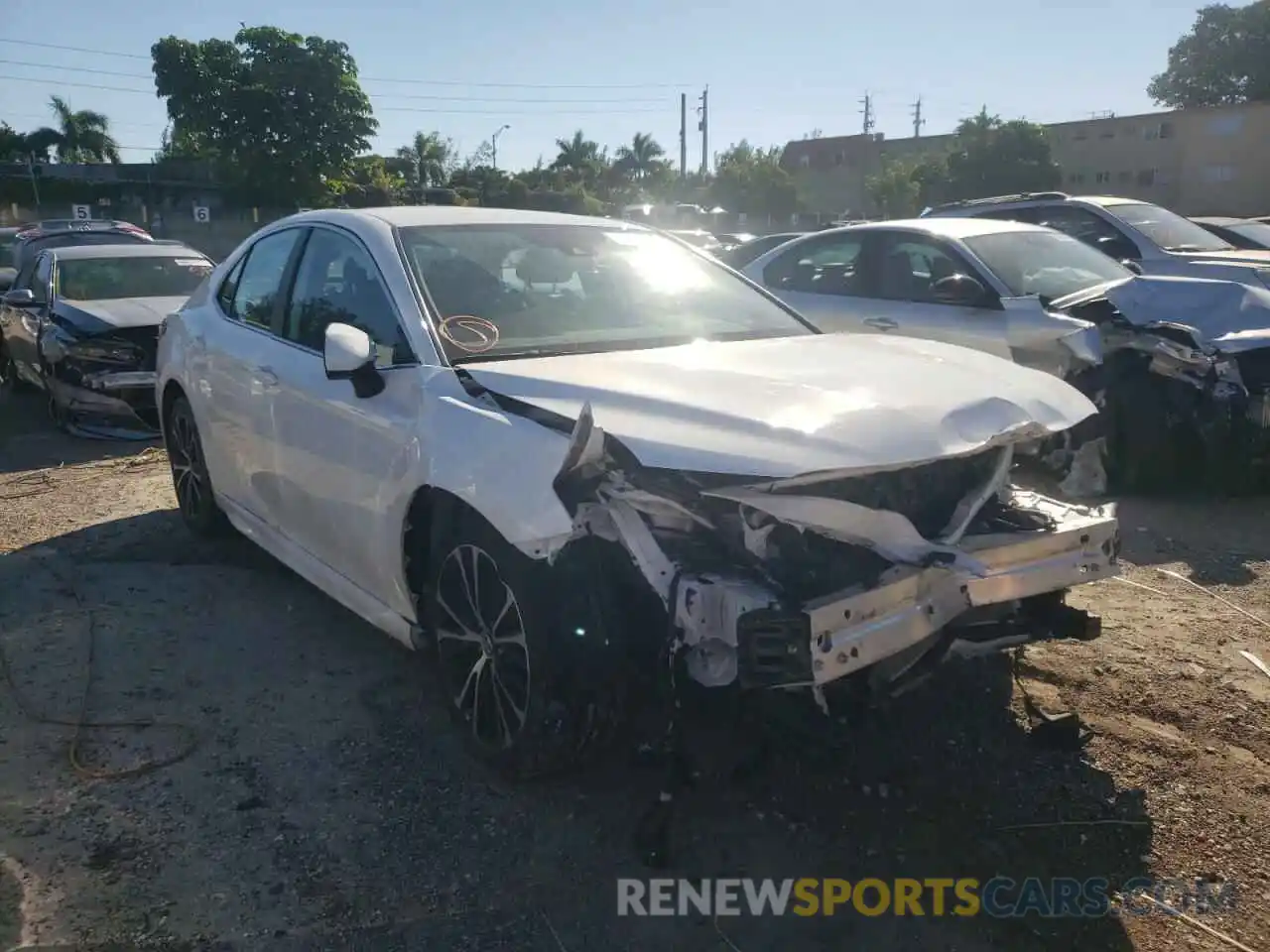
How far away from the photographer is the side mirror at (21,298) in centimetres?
915

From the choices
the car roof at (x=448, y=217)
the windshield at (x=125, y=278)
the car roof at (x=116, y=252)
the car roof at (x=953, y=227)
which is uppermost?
the car roof at (x=448, y=217)

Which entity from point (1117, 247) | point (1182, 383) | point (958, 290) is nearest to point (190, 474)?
point (958, 290)

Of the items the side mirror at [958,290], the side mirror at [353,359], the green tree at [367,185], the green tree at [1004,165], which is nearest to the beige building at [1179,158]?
the green tree at [1004,165]

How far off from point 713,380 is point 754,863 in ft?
Result: 4.51

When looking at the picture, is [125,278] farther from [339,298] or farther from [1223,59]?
[1223,59]

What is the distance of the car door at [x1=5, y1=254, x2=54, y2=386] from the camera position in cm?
928

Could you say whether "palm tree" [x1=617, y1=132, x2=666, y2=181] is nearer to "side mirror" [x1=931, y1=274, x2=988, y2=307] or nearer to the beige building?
the beige building

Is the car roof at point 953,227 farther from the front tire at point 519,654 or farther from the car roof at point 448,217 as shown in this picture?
the front tire at point 519,654

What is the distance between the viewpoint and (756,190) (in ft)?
177

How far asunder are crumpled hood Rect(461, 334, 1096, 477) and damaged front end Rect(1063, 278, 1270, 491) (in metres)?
3.01

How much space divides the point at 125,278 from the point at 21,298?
0.90m

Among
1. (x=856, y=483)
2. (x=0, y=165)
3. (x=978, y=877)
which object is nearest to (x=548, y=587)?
(x=856, y=483)

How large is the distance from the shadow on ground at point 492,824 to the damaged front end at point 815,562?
1.31ft

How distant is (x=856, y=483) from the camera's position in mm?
2988
